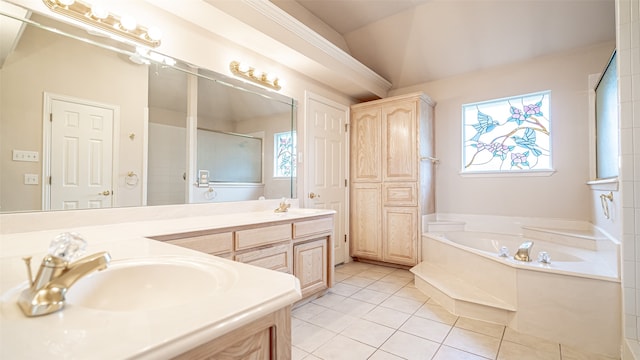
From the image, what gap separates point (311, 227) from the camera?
2484mm

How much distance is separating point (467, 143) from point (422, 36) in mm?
1453

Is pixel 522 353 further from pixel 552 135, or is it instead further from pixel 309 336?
pixel 552 135

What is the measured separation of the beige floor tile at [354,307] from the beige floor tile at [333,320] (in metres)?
0.06

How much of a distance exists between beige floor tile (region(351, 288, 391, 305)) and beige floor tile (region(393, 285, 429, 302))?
15 centimetres

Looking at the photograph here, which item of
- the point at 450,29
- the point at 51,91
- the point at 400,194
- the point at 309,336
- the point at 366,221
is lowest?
the point at 309,336

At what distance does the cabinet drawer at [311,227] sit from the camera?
7.66ft

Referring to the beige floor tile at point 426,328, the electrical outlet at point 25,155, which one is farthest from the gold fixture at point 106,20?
the beige floor tile at point 426,328

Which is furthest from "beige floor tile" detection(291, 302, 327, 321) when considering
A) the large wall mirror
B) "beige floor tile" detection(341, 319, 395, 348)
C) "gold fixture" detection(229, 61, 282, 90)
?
"gold fixture" detection(229, 61, 282, 90)

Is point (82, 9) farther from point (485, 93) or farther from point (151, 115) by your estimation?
point (485, 93)

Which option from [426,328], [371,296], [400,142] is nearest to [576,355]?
[426,328]

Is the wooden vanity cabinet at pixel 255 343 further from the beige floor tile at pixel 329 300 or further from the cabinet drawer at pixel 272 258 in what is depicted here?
the beige floor tile at pixel 329 300

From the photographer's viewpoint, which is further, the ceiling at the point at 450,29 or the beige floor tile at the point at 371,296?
the ceiling at the point at 450,29

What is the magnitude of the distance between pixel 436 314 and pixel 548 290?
792 millimetres

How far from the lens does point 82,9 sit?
1604 mm
